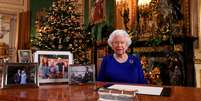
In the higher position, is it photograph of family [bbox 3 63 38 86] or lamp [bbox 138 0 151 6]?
lamp [bbox 138 0 151 6]

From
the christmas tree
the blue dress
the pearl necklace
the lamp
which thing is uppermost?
the lamp

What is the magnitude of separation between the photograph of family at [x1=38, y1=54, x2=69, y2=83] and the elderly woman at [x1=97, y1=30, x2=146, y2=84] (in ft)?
2.06

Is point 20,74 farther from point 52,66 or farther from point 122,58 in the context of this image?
point 122,58

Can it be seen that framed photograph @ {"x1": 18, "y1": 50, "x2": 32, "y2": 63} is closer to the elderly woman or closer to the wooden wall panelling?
the elderly woman

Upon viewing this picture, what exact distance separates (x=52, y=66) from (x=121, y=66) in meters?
0.79

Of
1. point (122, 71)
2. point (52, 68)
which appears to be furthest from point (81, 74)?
point (122, 71)

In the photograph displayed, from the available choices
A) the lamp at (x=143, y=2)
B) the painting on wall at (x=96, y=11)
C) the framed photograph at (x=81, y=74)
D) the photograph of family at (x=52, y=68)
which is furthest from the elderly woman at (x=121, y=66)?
the painting on wall at (x=96, y=11)

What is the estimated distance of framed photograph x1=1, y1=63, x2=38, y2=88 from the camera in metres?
1.69

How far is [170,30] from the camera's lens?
527 centimetres

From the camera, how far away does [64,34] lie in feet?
23.2

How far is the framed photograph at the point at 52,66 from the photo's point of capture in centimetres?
195

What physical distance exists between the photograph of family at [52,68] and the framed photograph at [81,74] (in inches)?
2.0

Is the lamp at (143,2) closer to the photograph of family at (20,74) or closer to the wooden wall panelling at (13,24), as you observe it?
the wooden wall panelling at (13,24)

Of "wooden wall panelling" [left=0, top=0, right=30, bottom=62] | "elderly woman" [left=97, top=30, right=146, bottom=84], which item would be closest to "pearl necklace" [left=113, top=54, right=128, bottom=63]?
"elderly woman" [left=97, top=30, right=146, bottom=84]
